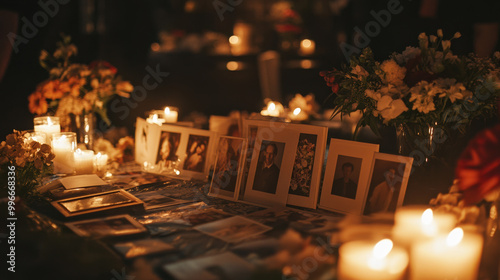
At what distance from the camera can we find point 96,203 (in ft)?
4.50

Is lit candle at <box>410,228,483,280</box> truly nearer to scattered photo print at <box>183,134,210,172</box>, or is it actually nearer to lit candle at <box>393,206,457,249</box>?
lit candle at <box>393,206,457,249</box>

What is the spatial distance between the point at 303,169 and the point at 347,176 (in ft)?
0.53

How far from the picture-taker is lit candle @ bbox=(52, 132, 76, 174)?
178 centimetres

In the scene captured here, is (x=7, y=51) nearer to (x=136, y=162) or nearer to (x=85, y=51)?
(x=136, y=162)

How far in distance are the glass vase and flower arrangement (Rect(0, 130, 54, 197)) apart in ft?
1.93

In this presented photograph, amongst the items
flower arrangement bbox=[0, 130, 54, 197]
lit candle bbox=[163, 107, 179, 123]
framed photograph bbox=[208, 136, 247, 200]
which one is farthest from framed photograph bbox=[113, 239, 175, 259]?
lit candle bbox=[163, 107, 179, 123]

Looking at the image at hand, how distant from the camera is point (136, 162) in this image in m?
2.06

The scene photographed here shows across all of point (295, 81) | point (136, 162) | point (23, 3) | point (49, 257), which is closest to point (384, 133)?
point (136, 162)

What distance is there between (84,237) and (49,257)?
122mm

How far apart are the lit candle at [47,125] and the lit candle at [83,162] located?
0.76 feet

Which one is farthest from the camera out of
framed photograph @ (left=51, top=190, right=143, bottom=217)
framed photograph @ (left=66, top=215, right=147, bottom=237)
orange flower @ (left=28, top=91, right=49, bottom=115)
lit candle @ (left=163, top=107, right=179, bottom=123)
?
lit candle @ (left=163, top=107, right=179, bottom=123)

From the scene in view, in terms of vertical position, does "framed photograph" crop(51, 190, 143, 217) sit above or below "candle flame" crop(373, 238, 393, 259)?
below

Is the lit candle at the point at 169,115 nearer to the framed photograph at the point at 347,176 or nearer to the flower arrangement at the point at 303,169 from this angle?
the flower arrangement at the point at 303,169

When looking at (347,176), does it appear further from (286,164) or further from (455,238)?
(455,238)
